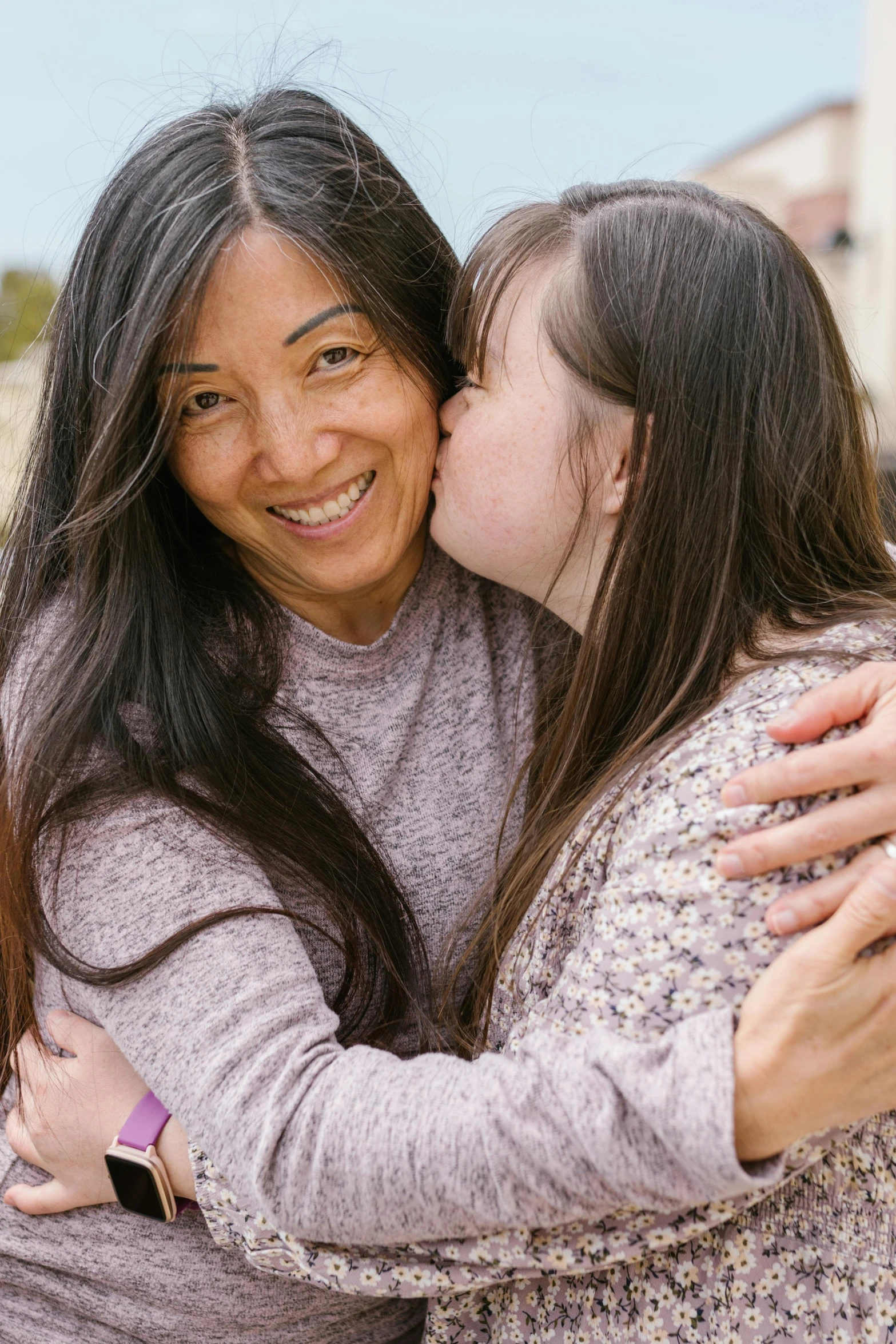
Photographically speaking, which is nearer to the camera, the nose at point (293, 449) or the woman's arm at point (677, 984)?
the woman's arm at point (677, 984)

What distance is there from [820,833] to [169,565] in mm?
914

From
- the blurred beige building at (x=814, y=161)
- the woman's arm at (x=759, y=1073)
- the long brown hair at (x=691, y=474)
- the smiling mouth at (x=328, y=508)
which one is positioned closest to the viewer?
the woman's arm at (x=759, y=1073)

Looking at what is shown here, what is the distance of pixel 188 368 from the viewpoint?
141cm

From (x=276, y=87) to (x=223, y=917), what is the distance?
3.44 ft

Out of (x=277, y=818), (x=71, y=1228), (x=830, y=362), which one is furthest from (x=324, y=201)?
(x=71, y=1228)

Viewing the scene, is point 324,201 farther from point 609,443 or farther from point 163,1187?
point 163,1187

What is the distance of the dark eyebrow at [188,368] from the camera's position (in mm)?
1405

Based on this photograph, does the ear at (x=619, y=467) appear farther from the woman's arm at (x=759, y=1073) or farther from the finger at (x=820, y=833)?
the woman's arm at (x=759, y=1073)

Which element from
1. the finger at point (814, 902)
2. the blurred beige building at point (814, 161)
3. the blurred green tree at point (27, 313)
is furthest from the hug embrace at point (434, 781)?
the blurred beige building at point (814, 161)

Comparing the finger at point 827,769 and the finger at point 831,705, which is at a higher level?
the finger at point 831,705

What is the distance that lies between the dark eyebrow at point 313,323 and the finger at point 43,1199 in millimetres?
1059

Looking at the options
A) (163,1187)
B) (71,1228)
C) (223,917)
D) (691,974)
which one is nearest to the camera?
(691,974)

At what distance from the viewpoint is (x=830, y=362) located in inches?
56.9

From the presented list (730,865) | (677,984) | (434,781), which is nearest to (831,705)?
(730,865)
